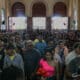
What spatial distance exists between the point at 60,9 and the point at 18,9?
17.8 ft

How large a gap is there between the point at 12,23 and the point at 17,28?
1060 millimetres

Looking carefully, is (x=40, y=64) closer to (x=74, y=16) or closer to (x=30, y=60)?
(x=30, y=60)

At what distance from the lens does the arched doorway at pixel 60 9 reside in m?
44.1

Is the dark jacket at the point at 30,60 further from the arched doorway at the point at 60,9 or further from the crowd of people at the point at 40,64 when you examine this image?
the arched doorway at the point at 60,9

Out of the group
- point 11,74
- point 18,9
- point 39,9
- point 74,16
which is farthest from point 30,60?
point 39,9

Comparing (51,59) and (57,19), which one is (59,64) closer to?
(51,59)

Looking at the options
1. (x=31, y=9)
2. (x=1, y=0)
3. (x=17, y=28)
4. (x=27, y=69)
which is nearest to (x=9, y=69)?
(x=27, y=69)

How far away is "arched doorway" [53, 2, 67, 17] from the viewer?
44.1m

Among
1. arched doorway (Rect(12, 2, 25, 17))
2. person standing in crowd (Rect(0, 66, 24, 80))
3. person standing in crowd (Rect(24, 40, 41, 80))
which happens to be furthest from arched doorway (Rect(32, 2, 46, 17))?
person standing in crowd (Rect(0, 66, 24, 80))

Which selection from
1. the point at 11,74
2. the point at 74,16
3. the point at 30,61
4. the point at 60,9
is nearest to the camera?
the point at 11,74

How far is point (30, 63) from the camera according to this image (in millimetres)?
9516

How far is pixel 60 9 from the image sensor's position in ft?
146

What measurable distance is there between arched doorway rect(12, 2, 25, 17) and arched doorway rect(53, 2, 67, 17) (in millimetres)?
4122

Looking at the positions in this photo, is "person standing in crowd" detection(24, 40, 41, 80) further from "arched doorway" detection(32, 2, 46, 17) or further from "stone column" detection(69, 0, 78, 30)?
"arched doorway" detection(32, 2, 46, 17)
